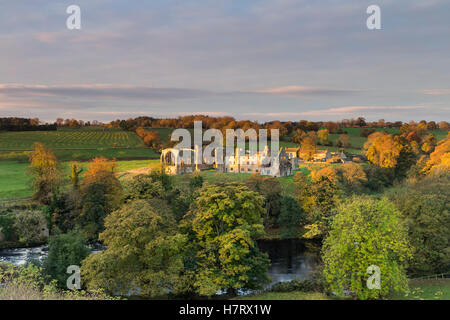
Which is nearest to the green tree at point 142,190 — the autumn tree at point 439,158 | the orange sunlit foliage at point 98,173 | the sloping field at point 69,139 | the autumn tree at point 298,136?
the orange sunlit foliage at point 98,173

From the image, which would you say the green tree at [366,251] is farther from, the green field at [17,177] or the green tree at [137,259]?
the green field at [17,177]

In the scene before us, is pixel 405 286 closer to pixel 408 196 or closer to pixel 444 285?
pixel 444 285

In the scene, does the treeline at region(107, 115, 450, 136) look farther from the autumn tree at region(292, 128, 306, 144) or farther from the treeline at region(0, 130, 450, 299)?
the treeline at region(0, 130, 450, 299)

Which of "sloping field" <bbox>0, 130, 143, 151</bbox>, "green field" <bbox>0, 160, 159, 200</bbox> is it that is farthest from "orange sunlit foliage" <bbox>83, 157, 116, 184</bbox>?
"sloping field" <bbox>0, 130, 143, 151</bbox>

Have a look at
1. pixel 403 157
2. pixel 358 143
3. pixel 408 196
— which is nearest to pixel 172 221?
pixel 408 196

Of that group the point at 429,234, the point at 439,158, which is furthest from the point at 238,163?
the point at 429,234
